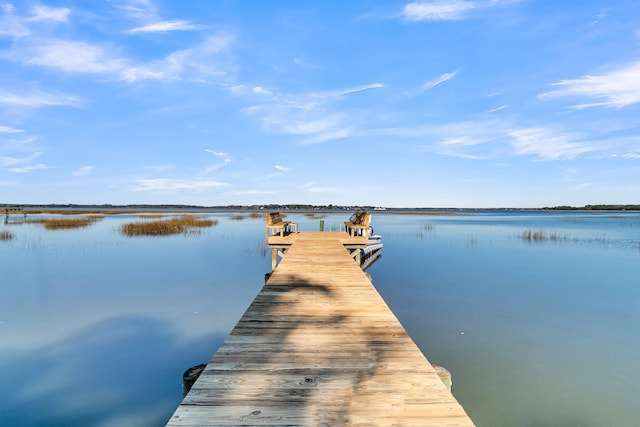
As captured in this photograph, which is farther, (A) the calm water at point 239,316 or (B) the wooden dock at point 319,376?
(A) the calm water at point 239,316

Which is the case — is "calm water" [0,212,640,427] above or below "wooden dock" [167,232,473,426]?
below

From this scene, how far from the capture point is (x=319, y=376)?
3.28 metres

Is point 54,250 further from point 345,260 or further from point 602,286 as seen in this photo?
point 602,286

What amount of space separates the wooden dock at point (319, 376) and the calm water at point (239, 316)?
2.84 meters

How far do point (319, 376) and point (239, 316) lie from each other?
7.89m

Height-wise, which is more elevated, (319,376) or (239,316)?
(319,376)

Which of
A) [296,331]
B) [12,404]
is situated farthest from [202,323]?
[296,331]

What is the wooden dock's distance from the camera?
2.65 m

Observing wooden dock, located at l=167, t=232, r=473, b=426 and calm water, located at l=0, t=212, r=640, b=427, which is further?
calm water, located at l=0, t=212, r=640, b=427

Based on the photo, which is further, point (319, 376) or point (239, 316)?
point (239, 316)

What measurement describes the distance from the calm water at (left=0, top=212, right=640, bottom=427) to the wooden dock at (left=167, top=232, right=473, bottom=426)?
2843 mm

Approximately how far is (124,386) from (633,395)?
32.9 feet

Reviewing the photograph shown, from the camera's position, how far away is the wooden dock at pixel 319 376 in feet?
8.68

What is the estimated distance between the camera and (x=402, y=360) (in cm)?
367
